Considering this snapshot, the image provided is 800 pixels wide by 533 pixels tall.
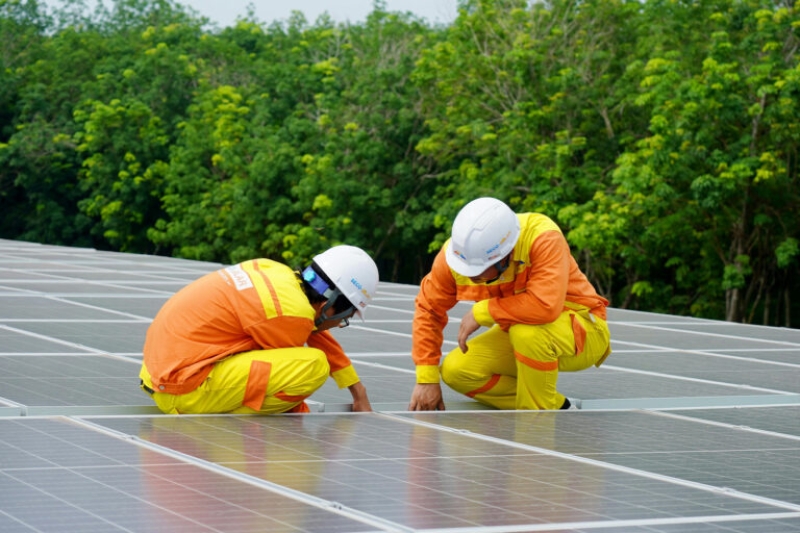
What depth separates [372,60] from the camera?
149 ft

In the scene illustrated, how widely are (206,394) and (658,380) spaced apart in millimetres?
3541

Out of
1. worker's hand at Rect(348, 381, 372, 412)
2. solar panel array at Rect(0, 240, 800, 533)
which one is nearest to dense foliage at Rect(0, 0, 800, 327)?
solar panel array at Rect(0, 240, 800, 533)

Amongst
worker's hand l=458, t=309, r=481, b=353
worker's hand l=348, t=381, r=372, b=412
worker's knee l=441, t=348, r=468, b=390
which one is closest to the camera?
worker's hand l=348, t=381, r=372, b=412

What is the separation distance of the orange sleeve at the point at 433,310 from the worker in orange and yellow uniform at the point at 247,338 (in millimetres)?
773

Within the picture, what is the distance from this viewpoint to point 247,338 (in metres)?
6.40

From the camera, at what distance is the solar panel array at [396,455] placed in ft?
13.4

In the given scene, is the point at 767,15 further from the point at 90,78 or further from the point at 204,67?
the point at 90,78

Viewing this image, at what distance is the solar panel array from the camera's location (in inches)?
161

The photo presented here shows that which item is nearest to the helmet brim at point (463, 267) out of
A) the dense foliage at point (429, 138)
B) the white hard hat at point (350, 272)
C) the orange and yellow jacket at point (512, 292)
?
the orange and yellow jacket at point (512, 292)

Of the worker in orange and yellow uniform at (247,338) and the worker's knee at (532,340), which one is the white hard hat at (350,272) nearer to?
the worker in orange and yellow uniform at (247,338)

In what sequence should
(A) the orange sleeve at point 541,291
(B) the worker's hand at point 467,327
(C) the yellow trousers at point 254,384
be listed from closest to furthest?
1. (C) the yellow trousers at point 254,384
2. (A) the orange sleeve at point 541,291
3. (B) the worker's hand at point 467,327

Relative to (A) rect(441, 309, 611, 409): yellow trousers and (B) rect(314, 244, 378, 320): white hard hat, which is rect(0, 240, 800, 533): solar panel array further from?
(B) rect(314, 244, 378, 320): white hard hat

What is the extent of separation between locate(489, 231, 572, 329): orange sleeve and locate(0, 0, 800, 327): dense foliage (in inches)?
834

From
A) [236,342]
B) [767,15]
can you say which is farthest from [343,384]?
[767,15]
